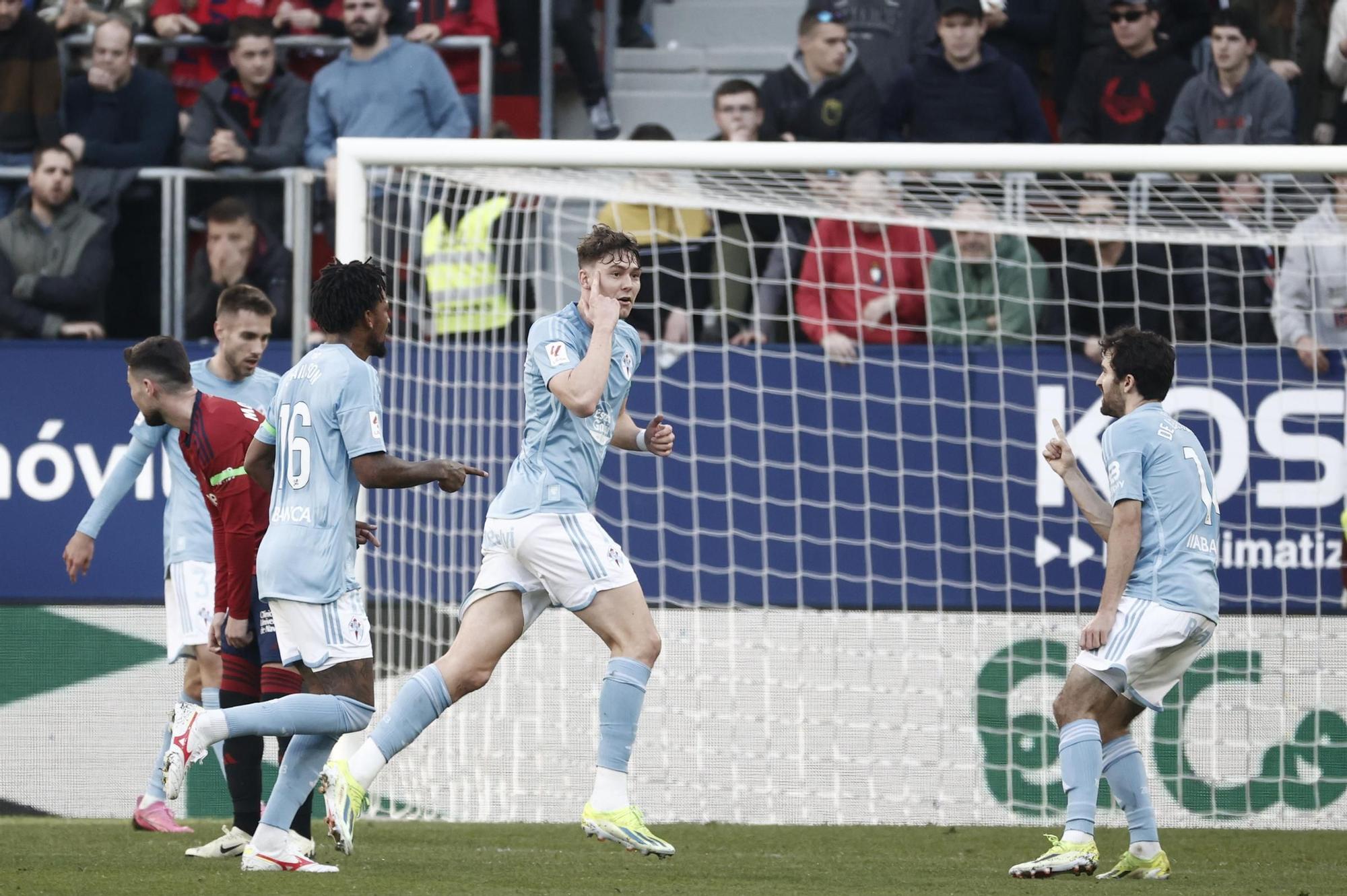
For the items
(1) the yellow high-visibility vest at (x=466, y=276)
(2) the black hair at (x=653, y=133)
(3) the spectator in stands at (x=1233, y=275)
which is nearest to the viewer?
(3) the spectator in stands at (x=1233, y=275)

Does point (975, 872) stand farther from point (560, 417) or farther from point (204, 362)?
point (204, 362)

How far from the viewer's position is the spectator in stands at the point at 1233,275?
8672mm

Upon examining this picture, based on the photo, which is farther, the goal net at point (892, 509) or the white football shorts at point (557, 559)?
the goal net at point (892, 509)

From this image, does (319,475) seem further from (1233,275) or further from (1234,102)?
(1234,102)

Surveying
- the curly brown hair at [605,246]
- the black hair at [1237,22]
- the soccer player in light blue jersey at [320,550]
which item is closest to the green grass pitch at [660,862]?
the soccer player in light blue jersey at [320,550]

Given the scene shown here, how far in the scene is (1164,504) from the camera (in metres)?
5.80

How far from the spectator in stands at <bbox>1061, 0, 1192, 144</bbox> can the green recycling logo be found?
327cm

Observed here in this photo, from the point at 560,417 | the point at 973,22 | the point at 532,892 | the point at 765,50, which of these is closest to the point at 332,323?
the point at 560,417

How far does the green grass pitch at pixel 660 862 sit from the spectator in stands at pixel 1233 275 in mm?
2431

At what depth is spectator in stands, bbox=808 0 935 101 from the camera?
1148cm

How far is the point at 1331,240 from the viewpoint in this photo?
28.8 feet

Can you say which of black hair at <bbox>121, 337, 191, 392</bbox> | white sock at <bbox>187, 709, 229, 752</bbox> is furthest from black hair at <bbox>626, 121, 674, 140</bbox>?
white sock at <bbox>187, 709, 229, 752</bbox>

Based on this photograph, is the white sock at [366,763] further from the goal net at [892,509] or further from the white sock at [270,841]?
the goal net at [892,509]

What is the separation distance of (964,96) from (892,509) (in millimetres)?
2780
